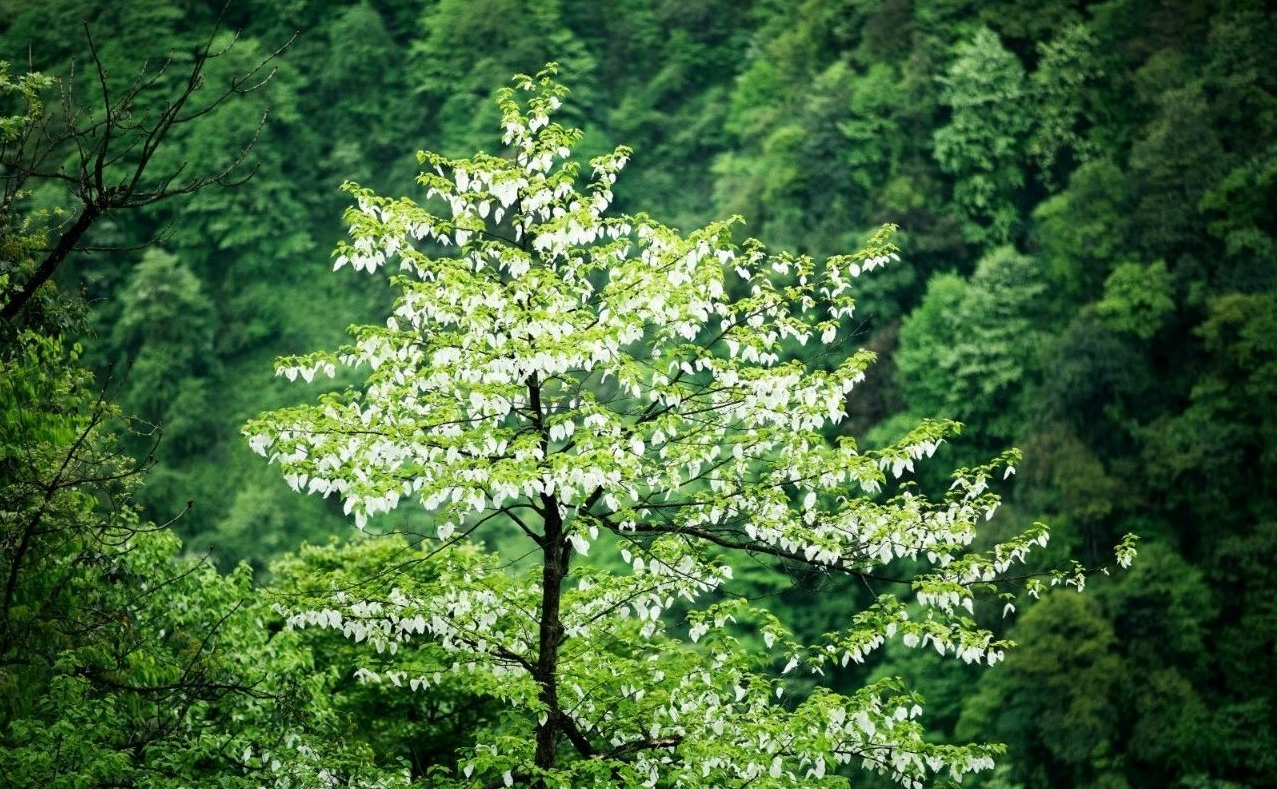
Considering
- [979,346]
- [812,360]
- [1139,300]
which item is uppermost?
[979,346]

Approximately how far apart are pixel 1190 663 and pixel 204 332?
4731cm

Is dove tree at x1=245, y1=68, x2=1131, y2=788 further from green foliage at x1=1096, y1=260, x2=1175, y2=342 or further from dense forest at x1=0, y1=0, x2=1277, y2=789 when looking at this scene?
green foliage at x1=1096, y1=260, x2=1175, y2=342

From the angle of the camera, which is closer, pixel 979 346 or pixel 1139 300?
pixel 1139 300

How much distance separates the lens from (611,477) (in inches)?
393

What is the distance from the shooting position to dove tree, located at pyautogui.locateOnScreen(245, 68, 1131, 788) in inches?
406

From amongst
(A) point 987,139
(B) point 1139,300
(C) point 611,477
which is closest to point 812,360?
(C) point 611,477

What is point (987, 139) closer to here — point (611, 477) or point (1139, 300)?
point (1139, 300)

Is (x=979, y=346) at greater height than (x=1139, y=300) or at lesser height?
greater

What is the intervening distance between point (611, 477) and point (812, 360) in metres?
2.96

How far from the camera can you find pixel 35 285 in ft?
27.7

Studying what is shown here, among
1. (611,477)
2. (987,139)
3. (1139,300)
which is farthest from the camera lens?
(987,139)

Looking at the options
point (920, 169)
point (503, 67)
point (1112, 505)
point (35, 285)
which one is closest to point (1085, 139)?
point (920, 169)

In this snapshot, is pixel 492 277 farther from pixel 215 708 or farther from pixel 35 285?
pixel 215 708

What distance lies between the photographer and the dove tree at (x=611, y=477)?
1030cm
